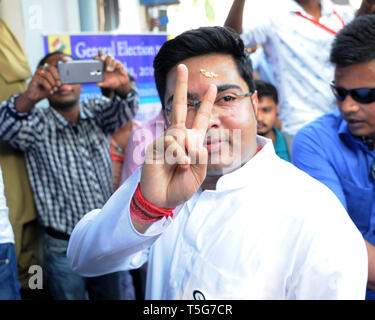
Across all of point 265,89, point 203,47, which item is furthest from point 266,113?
point 203,47

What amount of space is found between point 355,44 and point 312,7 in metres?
0.99

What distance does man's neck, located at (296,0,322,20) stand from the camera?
2676mm

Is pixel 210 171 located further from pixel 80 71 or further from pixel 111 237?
pixel 80 71

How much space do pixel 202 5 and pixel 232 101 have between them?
3.12 meters

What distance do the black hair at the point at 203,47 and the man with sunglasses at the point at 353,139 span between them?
0.54 m

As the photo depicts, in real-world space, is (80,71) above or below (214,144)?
above

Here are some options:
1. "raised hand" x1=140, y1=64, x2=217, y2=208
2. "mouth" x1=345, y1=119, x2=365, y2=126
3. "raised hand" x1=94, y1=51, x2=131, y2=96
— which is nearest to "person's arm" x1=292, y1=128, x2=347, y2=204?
"mouth" x1=345, y1=119, x2=365, y2=126

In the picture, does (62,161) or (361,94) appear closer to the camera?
(361,94)

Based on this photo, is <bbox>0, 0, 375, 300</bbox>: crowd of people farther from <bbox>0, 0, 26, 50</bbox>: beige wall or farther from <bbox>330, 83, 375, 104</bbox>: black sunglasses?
<bbox>0, 0, 26, 50</bbox>: beige wall

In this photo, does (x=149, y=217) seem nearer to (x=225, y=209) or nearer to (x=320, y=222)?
(x=225, y=209)

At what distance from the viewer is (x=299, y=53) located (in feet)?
8.54

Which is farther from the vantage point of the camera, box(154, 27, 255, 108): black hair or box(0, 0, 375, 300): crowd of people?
box(154, 27, 255, 108): black hair

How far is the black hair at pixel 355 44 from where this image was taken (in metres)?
1.81

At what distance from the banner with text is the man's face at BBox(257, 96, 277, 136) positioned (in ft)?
3.22
